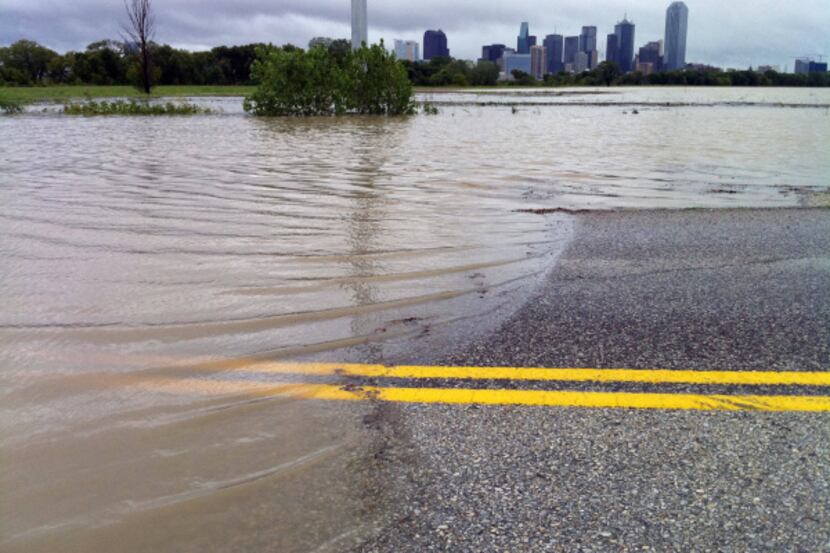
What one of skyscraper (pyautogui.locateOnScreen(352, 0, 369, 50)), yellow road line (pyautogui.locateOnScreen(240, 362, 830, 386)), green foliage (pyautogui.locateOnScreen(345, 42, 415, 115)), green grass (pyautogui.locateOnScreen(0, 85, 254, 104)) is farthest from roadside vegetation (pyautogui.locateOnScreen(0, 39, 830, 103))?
yellow road line (pyautogui.locateOnScreen(240, 362, 830, 386))

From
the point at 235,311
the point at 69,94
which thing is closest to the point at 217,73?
the point at 69,94

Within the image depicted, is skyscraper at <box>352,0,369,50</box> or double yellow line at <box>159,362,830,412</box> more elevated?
skyscraper at <box>352,0,369,50</box>

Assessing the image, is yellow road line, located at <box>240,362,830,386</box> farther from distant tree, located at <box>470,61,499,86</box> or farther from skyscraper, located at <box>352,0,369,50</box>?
distant tree, located at <box>470,61,499,86</box>

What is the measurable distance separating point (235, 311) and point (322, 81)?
2914 centimetres

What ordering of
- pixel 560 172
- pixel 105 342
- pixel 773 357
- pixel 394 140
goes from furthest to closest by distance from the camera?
pixel 394 140
pixel 560 172
pixel 105 342
pixel 773 357

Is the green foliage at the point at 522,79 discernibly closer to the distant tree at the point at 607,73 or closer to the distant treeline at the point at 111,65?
the distant tree at the point at 607,73

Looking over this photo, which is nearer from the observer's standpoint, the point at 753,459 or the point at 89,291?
the point at 753,459

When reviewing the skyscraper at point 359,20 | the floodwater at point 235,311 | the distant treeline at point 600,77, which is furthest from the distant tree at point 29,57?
the floodwater at point 235,311

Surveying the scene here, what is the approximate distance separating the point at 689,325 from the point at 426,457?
88.1 inches

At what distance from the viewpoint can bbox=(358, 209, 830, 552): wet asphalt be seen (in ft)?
7.24

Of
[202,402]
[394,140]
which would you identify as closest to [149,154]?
[394,140]

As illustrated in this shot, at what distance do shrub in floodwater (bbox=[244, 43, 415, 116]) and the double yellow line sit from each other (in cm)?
2981

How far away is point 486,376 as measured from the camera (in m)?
3.41

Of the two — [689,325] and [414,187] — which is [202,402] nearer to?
[689,325]
